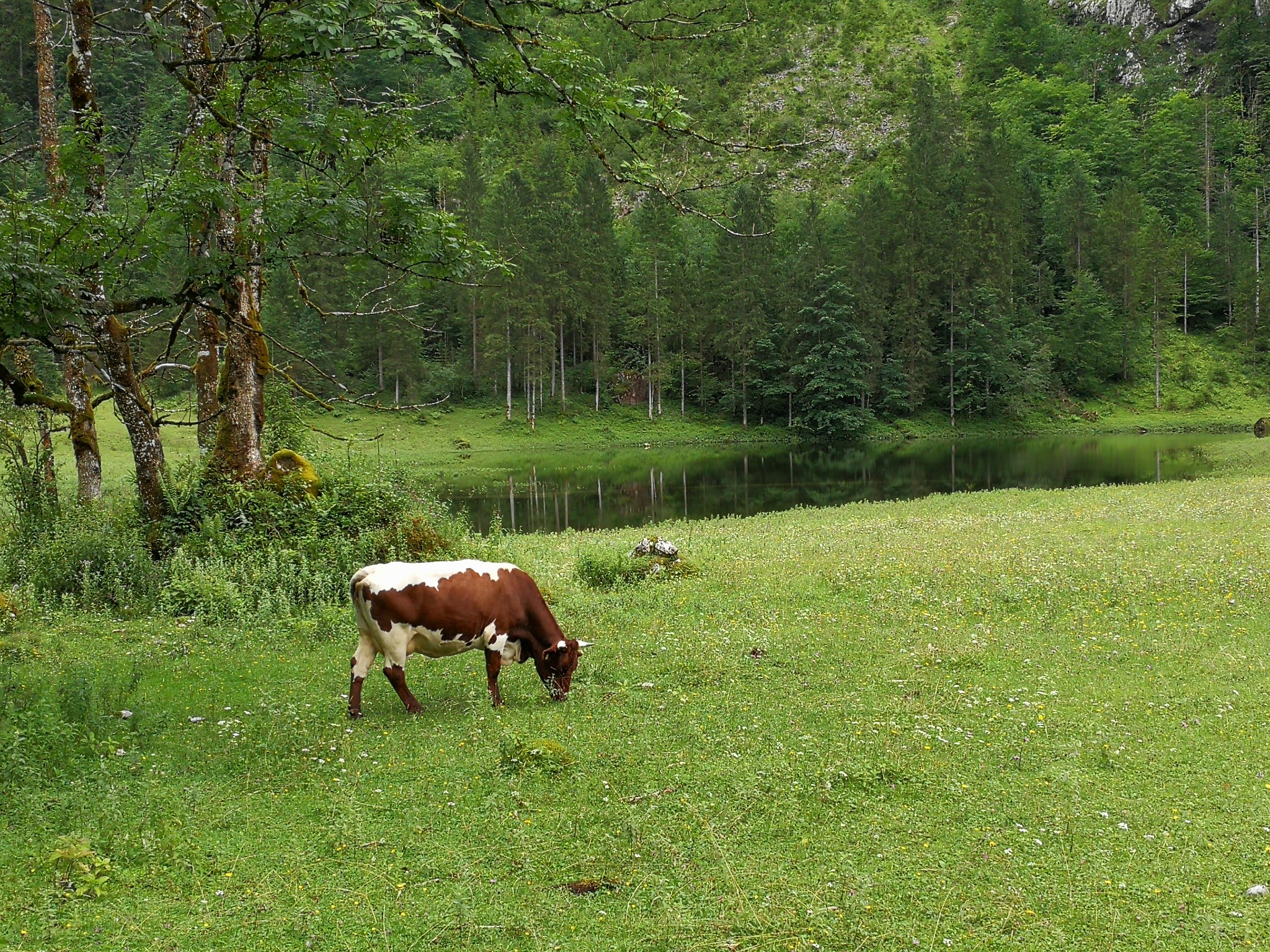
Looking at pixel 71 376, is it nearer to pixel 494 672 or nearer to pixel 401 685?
pixel 401 685

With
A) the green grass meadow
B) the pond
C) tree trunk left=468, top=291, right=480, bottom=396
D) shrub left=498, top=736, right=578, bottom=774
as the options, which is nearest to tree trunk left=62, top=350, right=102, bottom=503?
the green grass meadow

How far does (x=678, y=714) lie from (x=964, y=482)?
41.0 metres

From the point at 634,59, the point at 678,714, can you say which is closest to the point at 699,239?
the point at 634,59

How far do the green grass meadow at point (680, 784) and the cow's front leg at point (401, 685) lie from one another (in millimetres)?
172

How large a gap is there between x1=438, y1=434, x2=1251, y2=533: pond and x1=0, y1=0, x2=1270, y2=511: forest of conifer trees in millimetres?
11176

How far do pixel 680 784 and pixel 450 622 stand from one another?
3385 millimetres

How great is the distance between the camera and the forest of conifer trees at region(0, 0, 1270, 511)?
8836 millimetres

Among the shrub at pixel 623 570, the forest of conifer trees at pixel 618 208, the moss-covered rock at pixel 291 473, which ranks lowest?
the shrub at pixel 623 570

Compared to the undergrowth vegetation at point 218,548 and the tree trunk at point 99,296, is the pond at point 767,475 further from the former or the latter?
the tree trunk at point 99,296

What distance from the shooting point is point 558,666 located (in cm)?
1077

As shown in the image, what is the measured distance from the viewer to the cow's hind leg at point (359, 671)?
9945 millimetres

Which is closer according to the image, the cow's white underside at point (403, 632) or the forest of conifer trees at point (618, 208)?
the forest of conifer trees at point (618, 208)

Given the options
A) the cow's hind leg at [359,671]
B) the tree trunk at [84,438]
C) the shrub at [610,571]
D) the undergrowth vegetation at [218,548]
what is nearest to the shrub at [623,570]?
the shrub at [610,571]

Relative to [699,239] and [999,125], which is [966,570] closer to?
[699,239]
